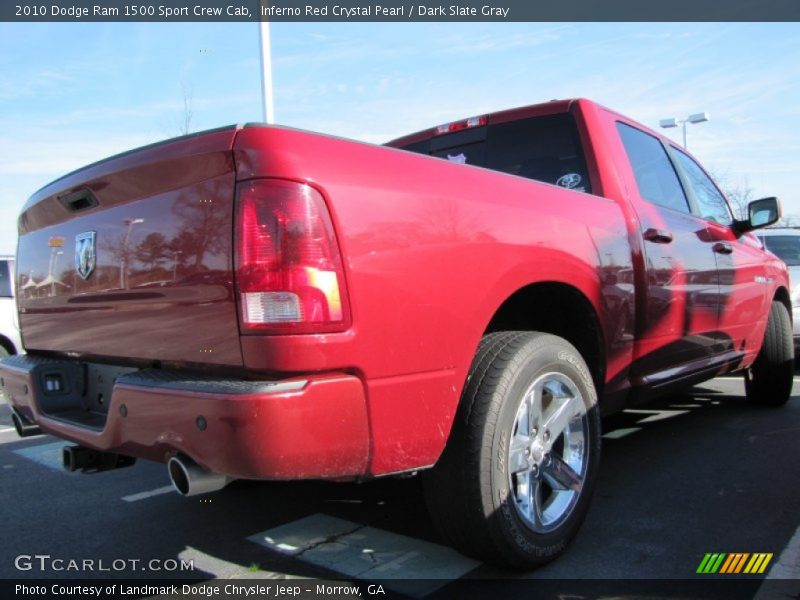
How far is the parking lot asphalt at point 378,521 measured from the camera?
9.02ft

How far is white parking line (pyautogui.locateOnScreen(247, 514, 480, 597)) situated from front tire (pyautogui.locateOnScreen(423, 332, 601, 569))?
240 mm

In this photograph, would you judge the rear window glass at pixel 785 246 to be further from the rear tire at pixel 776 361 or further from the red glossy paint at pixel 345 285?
the red glossy paint at pixel 345 285

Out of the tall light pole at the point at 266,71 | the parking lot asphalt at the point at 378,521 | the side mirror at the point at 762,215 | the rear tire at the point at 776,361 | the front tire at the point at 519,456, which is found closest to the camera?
the front tire at the point at 519,456

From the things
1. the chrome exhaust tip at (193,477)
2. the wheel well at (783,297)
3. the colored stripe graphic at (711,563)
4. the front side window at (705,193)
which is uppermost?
the front side window at (705,193)

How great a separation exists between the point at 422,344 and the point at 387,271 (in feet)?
0.90

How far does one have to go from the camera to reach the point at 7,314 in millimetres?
8969

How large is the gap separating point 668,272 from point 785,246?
628cm

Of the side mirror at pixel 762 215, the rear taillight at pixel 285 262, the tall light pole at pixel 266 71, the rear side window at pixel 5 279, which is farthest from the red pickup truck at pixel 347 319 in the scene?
the tall light pole at pixel 266 71

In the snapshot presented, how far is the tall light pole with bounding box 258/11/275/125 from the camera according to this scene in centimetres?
1123

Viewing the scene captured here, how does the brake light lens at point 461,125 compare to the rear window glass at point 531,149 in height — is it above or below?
above

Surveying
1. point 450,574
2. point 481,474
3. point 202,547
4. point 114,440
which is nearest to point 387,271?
point 481,474

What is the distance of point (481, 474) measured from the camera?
2.30 metres

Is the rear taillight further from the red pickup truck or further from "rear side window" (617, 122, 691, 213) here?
"rear side window" (617, 122, 691, 213)

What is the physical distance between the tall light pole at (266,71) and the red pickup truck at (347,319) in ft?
29.2
